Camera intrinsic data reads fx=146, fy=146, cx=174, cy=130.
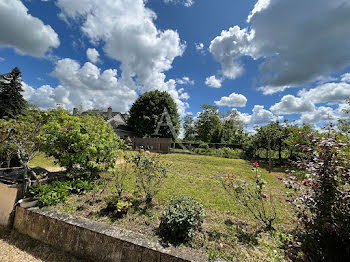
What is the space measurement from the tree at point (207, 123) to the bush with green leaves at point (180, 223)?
2451 centimetres

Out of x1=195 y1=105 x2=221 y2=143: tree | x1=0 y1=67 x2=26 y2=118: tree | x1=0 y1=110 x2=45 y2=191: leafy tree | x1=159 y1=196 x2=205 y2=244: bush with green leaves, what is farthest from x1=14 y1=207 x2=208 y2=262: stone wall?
x1=0 y1=67 x2=26 y2=118: tree

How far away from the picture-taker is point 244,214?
319 cm

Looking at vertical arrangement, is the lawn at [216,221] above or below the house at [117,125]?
below

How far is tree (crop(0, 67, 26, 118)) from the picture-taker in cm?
2141

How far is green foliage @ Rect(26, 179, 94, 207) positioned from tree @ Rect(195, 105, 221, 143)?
2410 centimetres

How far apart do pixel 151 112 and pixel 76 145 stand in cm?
1813

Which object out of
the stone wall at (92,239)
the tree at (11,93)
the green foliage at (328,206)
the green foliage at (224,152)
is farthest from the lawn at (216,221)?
the tree at (11,93)

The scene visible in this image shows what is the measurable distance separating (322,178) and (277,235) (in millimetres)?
1363

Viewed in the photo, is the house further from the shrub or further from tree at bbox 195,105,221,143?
the shrub

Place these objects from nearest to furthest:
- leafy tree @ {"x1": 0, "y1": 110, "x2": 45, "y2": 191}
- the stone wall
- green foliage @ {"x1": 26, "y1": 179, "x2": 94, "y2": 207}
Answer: the stone wall < green foliage @ {"x1": 26, "y1": 179, "x2": 94, "y2": 207} < leafy tree @ {"x1": 0, "y1": 110, "x2": 45, "y2": 191}

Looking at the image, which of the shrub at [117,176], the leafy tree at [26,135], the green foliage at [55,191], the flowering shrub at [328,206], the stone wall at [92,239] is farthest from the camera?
the shrub at [117,176]

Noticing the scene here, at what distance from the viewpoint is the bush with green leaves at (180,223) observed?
209 centimetres

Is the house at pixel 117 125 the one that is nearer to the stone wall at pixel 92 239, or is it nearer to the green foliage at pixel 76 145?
the green foliage at pixel 76 145

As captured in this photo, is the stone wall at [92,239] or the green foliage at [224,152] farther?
the green foliage at [224,152]
